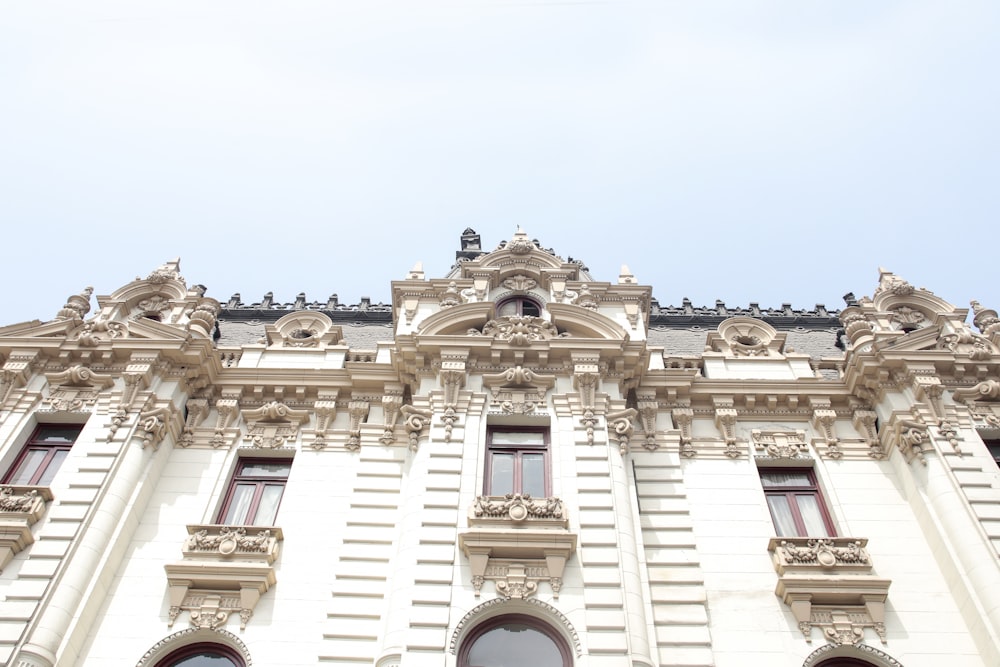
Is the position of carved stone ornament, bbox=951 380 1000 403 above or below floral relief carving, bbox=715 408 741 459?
above

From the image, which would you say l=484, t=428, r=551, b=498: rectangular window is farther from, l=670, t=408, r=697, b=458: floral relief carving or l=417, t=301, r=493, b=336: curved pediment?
l=670, t=408, r=697, b=458: floral relief carving

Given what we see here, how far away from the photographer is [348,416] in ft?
69.8

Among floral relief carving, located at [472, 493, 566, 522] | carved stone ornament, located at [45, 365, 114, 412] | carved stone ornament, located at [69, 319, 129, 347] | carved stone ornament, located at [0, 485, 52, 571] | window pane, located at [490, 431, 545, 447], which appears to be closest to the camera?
carved stone ornament, located at [0, 485, 52, 571]

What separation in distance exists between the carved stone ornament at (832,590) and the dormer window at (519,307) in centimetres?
846

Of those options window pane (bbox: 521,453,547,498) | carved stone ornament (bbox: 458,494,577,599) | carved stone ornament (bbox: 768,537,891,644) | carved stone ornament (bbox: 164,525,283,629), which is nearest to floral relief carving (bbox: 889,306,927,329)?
carved stone ornament (bbox: 768,537,891,644)

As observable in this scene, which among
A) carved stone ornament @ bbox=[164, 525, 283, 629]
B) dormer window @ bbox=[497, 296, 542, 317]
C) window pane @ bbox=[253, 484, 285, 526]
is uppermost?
dormer window @ bbox=[497, 296, 542, 317]

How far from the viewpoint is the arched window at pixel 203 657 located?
53.0 ft

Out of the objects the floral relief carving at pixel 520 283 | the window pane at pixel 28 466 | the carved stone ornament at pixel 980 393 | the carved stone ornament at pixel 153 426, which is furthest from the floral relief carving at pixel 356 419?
the carved stone ornament at pixel 980 393

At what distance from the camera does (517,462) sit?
1891cm

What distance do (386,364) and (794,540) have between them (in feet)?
32.3

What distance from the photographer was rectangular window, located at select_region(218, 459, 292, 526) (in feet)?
62.3

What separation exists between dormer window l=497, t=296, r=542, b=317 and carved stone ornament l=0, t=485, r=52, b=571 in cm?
1108

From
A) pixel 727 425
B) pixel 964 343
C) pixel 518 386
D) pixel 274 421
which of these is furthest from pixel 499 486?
pixel 964 343

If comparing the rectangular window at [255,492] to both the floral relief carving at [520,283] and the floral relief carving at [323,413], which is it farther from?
the floral relief carving at [520,283]
